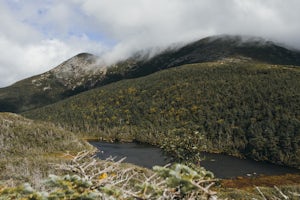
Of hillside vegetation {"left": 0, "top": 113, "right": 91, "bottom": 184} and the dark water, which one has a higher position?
hillside vegetation {"left": 0, "top": 113, "right": 91, "bottom": 184}

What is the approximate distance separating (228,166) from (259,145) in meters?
39.3

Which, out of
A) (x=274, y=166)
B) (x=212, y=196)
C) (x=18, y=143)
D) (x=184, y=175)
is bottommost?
(x=274, y=166)

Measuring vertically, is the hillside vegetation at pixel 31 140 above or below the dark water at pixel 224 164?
above

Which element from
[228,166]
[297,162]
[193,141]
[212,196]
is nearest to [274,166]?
[297,162]

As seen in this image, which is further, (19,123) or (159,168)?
(19,123)

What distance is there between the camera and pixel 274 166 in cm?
16250

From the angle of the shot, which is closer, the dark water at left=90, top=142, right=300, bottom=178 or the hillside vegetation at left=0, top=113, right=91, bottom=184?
the dark water at left=90, top=142, right=300, bottom=178

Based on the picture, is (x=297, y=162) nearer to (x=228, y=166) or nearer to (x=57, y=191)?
(x=228, y=166)

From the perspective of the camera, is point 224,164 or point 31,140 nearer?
point 224,164

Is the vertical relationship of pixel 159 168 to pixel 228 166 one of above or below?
above

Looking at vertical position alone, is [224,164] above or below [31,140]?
below

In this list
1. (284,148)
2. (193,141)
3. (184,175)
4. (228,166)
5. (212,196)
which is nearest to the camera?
(184,175)

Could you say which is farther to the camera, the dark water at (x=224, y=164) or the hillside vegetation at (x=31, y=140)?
the hillside vegetation at (x=31, y=140)

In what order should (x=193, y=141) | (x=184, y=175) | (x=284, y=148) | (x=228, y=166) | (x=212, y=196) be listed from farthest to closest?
(x=284, y=148), (x=228, y=166), (x=193, y=141), (x=212, y=196), (x=184, y=175)
